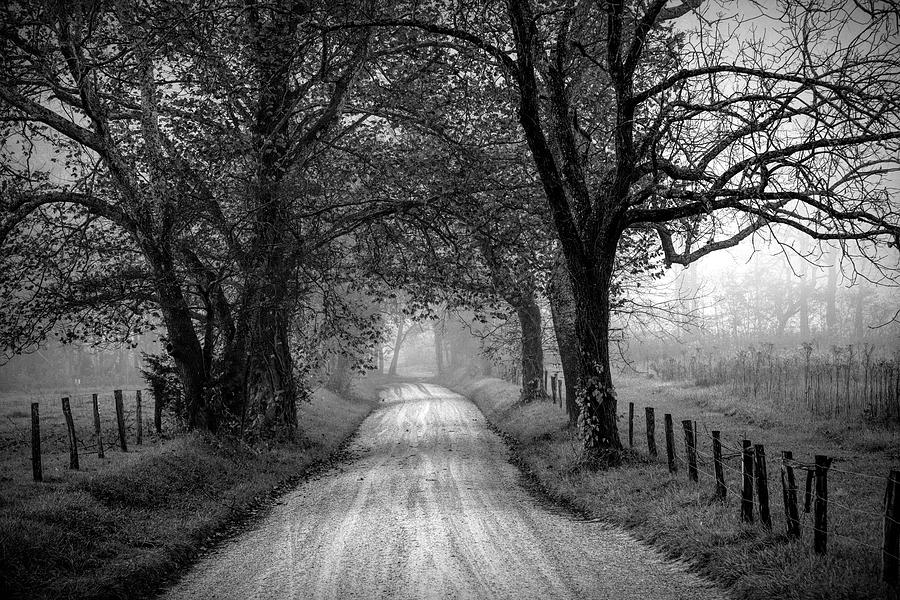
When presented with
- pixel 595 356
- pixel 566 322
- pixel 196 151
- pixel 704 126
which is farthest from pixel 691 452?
pixel 196 151

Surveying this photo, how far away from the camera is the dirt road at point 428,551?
6.14 m

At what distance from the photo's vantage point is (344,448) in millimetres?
17984

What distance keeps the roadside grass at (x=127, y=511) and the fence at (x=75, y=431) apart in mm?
415

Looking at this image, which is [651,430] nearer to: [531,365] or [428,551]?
[428,551]

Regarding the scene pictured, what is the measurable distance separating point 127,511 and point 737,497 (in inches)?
361

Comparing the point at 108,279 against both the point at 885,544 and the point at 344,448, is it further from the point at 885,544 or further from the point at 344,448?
the point at 885,544

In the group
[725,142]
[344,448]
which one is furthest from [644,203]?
[344,448]

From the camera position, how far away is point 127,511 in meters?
8.65

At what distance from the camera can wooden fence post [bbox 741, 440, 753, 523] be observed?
279 inches

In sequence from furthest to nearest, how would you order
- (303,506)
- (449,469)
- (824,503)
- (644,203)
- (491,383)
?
(491,383) → (449,469) → (644,203) → (303,506) → (824,503)

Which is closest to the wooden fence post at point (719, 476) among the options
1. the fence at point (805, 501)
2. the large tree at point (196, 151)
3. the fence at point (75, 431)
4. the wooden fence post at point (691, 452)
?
the fence at point (805, 501)

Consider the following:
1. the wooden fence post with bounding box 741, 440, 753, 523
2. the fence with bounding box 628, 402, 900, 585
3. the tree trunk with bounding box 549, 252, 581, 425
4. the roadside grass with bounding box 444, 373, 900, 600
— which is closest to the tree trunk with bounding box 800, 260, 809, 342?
the roadside grass with bounding box 444, 373, 900, 600

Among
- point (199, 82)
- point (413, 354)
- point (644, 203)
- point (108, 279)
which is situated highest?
point (199, 82)

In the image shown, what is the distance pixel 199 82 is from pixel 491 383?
2881cm
